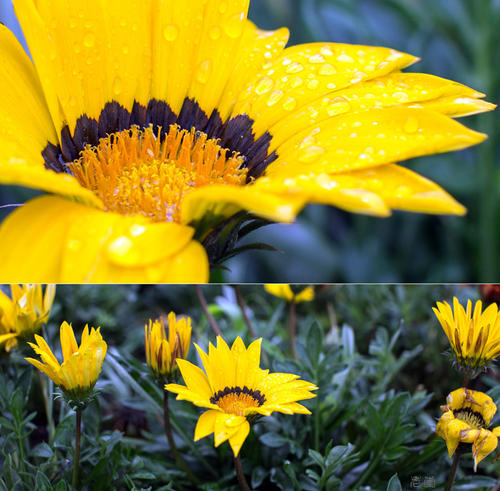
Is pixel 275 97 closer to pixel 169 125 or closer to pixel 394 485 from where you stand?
pixel 169 125

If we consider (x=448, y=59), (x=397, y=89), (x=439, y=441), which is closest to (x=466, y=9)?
(x=448, y=59)

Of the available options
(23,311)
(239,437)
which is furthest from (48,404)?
(239,437)

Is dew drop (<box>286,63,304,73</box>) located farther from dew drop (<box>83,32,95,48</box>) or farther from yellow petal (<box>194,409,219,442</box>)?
yellow petal (<box>194,409,219,442</box>)

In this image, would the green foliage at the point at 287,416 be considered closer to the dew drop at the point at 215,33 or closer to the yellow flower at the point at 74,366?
the yellow flower at the point at 74,366

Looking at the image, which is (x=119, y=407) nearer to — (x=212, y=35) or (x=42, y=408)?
(x=42, y=408)

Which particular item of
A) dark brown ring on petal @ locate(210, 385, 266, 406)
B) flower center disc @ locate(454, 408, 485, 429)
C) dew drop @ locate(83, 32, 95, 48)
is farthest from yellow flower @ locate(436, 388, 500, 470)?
dew drop @ locate(83, 32, 95, 48)
